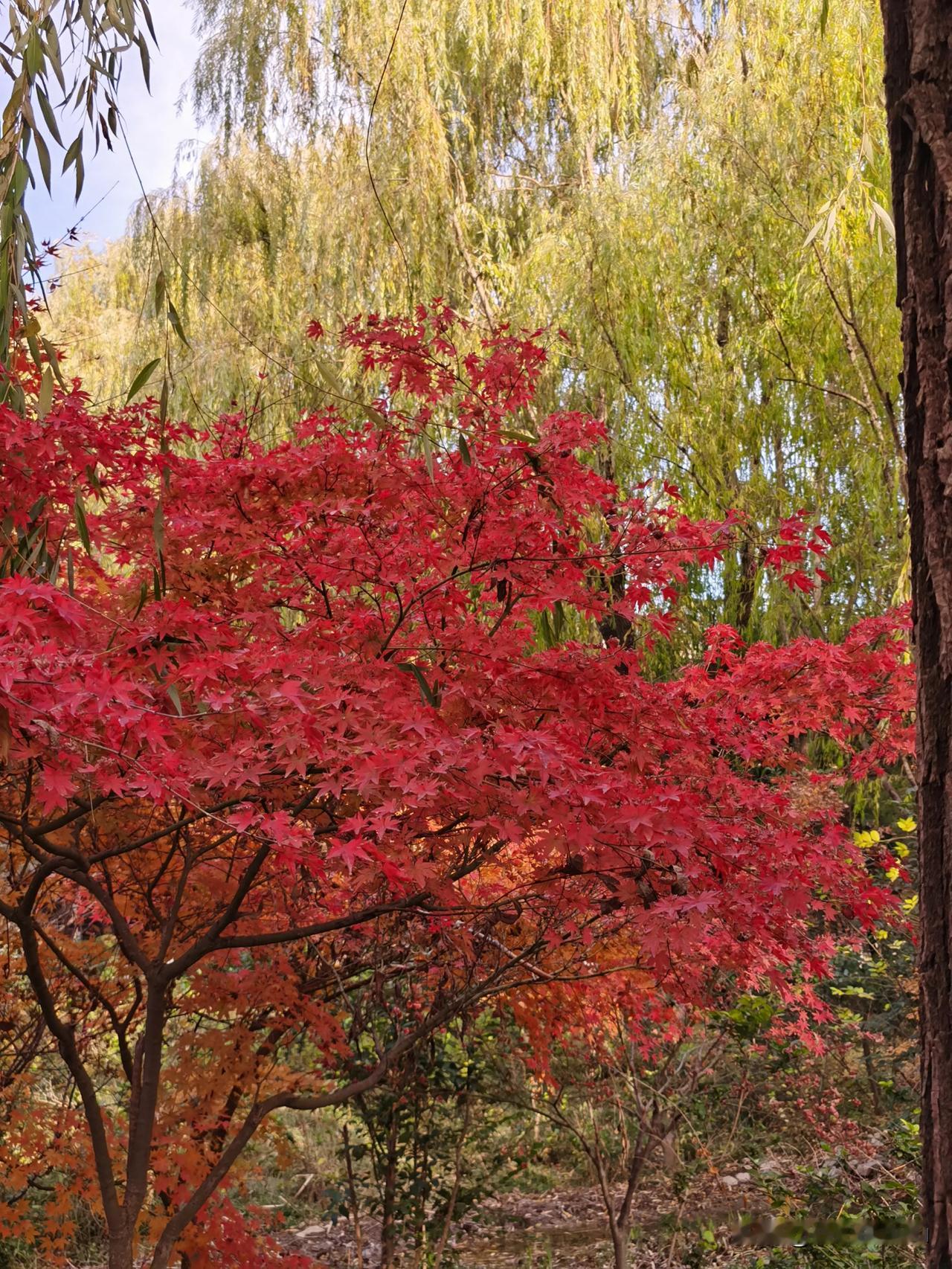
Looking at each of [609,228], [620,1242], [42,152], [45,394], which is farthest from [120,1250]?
[609,228]

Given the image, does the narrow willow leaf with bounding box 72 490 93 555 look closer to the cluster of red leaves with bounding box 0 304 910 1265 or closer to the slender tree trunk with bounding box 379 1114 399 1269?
the cluster of red leaves with bounding box 0 304 910 1265

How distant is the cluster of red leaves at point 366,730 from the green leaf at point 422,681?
0.03 metres

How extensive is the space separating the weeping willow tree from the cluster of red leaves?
9.30 feet

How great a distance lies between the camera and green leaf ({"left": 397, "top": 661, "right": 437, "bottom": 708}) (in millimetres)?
2346

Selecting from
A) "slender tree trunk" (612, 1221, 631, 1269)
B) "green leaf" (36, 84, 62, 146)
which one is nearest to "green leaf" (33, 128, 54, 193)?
"green leaf" (36, 84, 62, 146)

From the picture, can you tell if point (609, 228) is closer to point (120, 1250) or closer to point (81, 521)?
point (81, 521)

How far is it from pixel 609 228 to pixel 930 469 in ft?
18.9

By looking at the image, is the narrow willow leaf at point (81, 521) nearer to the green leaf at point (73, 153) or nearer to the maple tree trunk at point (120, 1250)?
the green leaf at point (73, 153)

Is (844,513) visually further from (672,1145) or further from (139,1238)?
(139,1238)

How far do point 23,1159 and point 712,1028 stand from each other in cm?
303

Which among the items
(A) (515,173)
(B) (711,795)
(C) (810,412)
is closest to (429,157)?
(A) (515,173)

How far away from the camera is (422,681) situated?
7.66 feet

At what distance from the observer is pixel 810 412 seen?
646cm

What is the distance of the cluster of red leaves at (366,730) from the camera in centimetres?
221
